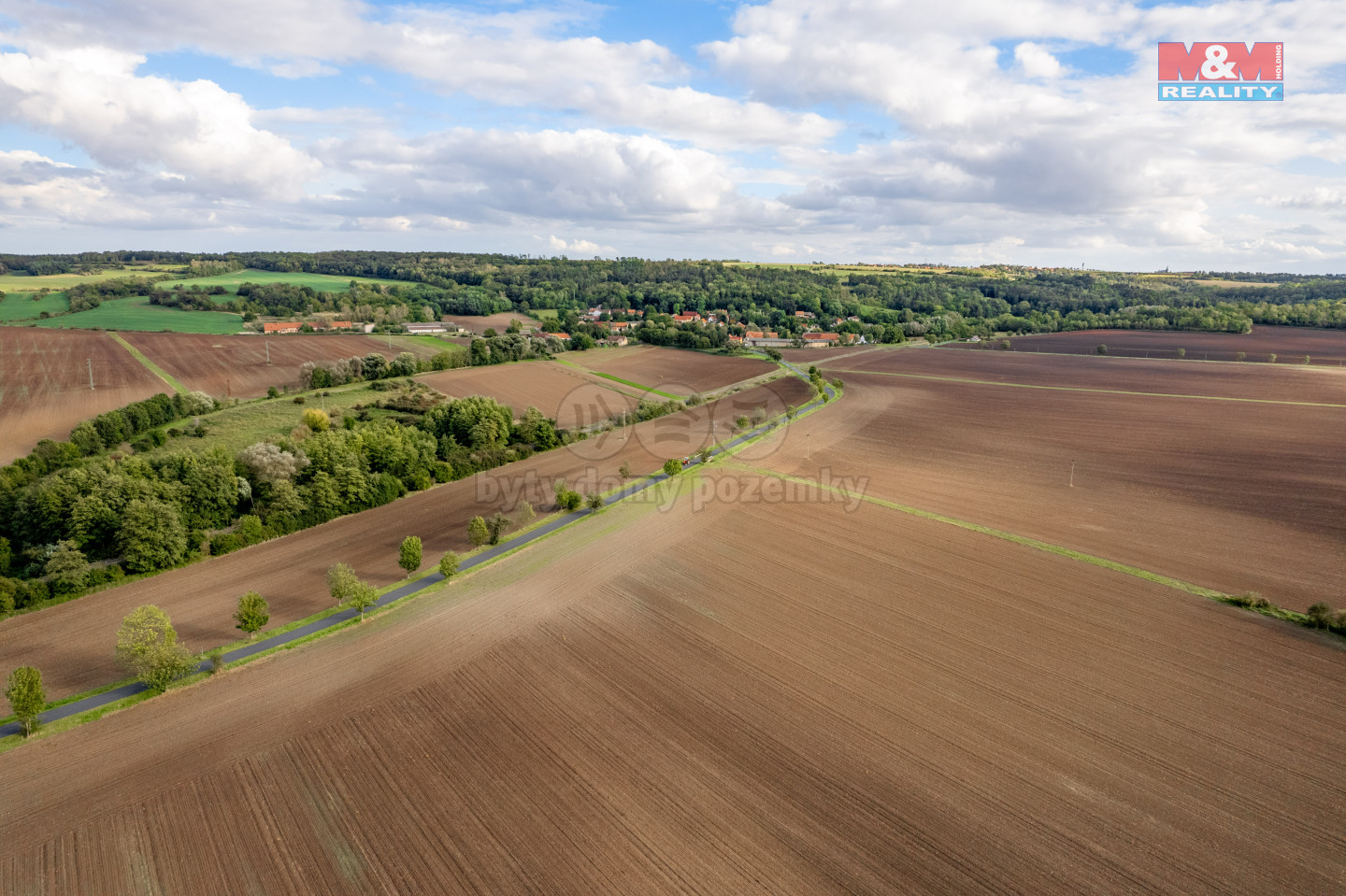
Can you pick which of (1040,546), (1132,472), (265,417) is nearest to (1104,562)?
(1040,546)

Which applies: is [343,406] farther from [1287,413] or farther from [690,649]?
[1287,413]

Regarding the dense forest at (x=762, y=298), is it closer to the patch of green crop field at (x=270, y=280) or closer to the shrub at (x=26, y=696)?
the patch of green crop field at (x=270, y=280)

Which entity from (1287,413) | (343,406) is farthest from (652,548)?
(1287,413)

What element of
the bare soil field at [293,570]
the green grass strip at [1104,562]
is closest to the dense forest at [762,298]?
the bare soil field at [293,570]

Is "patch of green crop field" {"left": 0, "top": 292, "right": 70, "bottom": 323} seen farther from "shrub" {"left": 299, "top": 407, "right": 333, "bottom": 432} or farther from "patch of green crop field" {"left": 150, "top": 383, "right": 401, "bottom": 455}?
"shrub" {"left": 299, "top": 407, "right": 333, "bottom": 432}

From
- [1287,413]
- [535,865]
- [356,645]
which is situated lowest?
[535,865]

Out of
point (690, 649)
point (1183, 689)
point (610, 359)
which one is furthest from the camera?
point (610, 359)
